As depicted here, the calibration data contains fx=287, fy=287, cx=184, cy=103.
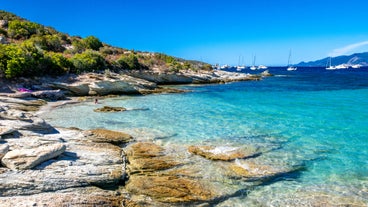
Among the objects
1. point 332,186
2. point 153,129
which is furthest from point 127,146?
point 332,186

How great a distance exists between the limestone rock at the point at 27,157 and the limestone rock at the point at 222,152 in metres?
6.88

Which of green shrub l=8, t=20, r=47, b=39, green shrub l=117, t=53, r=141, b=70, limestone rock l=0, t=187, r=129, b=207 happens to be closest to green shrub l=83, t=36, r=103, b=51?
green shrub l=8, t=20, r=47, b=39

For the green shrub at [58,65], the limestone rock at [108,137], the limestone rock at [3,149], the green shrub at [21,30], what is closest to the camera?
the limestone rock at [3,149]

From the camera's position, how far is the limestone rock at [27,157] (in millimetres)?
10266

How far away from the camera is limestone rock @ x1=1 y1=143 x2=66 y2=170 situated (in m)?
10.3

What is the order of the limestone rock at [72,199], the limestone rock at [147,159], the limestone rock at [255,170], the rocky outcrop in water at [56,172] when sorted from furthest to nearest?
1. the limestone rock at [147,159]
2. the limestone rock at [255,170]
3. the rocky outcrop in water at [56,172]
4. the limestone rock at [72,199]

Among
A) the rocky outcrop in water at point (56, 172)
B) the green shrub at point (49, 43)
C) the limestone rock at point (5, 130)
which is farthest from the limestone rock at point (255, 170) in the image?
the green shrub at point (49, 43)

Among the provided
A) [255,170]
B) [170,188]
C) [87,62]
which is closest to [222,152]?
[255,170]

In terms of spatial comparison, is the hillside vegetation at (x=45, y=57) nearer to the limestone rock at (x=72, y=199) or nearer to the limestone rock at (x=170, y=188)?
the limestone rock at (x=72, y=199)

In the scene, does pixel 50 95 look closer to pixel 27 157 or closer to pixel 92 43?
pixel 27 157

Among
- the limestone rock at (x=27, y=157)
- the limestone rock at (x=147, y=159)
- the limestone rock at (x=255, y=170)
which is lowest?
the limestone rock at (x=255, y=170)

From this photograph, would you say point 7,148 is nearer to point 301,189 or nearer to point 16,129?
point 16,129

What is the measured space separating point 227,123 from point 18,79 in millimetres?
28604

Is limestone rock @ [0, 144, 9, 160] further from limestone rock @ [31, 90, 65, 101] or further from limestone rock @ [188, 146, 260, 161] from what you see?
limestone rock @ [31, 90, 65, 101]
